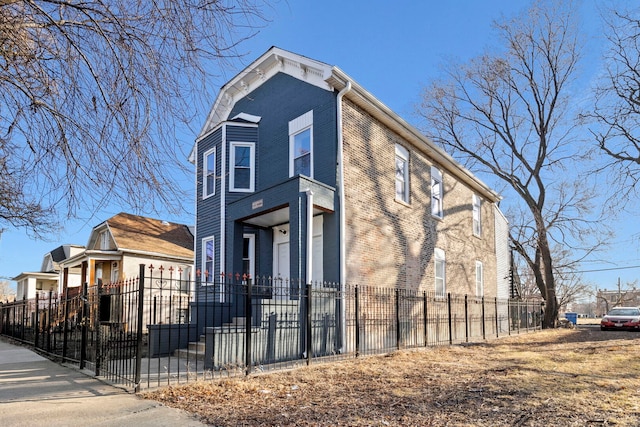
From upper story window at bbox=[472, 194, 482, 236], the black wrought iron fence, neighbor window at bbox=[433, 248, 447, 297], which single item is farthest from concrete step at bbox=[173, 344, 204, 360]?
upper story window at bbox=[472, 194, 482, 236]

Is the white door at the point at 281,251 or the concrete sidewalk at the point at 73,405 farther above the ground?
the white door at the point at 281,251

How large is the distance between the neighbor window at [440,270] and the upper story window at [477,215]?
13.7 ft

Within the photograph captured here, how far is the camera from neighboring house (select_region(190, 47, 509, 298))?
12.3m

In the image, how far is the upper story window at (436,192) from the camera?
17750 millimetres

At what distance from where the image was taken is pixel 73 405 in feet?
20.7

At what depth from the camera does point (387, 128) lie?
49.2 ft

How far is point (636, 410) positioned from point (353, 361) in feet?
18.0

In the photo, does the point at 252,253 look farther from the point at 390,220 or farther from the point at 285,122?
the point at 390,220

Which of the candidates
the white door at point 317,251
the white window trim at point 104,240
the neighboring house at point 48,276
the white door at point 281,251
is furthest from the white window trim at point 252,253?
the neighboring house at point 48,276

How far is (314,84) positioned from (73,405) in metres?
9.81

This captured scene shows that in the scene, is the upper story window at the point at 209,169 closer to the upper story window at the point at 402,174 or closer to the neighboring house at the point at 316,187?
the neighboring house at the point at 316,187

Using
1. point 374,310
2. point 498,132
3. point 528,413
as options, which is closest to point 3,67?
point 528,413

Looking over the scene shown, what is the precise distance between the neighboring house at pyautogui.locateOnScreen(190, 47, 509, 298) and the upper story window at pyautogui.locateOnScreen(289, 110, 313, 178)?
0.10 ft

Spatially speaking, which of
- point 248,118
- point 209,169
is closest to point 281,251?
point 209,169
